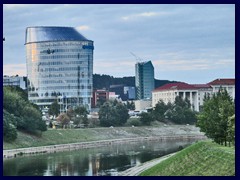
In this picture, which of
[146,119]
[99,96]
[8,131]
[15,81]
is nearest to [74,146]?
[8,131]

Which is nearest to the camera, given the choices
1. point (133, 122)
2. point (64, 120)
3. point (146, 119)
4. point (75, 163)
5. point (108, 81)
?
point (75, 163)

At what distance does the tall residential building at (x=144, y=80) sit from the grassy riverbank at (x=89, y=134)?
83.3 ft

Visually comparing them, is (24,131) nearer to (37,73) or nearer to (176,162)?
(176,162)

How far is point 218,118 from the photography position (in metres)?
26.0

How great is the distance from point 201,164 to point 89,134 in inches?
1014

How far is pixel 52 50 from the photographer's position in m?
66.4

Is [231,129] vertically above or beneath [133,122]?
above

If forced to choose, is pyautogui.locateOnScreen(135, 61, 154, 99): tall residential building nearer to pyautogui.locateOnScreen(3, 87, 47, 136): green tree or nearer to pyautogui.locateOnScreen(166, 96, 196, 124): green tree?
pyautogui.locateOnScreen(166, 96, 196, 124): green tree

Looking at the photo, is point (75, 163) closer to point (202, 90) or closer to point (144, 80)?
point (202, 90)

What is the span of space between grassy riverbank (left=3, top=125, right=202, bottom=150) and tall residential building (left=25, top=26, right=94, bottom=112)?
14.7m

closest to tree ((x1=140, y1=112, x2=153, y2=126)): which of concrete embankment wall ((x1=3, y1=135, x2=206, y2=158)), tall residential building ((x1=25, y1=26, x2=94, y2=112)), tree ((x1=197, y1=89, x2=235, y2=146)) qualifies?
concrete embankment wall ((x1=3, y1=135, x2=206, y2=158))

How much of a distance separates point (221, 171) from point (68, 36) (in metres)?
49.5
